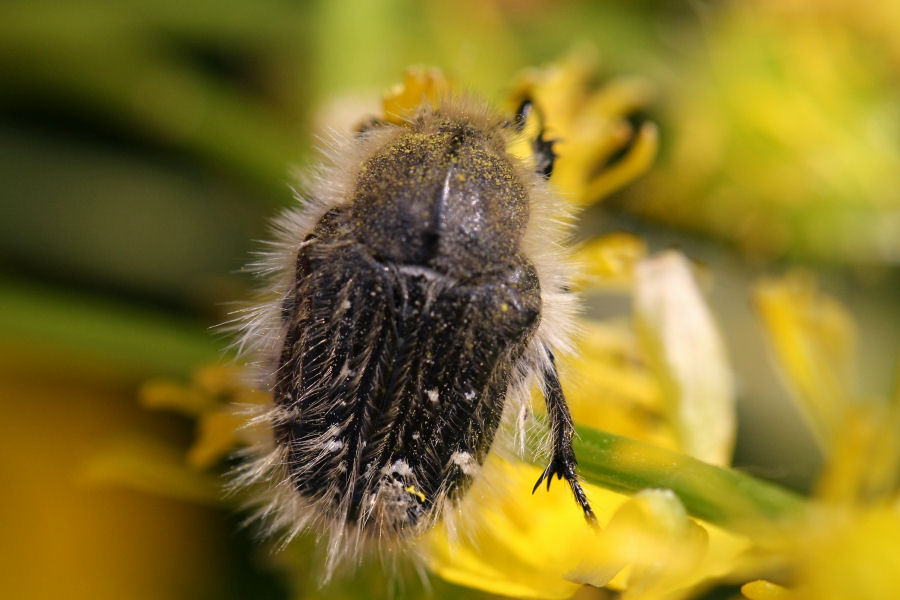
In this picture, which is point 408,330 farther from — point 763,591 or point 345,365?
point 763,591

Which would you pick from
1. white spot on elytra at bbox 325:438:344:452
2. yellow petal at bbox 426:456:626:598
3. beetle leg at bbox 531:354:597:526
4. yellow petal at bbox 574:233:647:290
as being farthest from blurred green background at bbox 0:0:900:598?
white spot on elytra at bbox 325:438:344:452

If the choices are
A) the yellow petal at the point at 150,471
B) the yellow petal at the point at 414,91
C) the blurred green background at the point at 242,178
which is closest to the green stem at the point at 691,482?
the yellow petal at the point at 414,91

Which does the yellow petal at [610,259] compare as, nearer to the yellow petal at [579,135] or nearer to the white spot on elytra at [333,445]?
the yellow petal at [579,135]

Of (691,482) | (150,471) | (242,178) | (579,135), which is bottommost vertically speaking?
(150,471)

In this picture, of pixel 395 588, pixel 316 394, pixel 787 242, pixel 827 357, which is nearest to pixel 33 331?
pixel 395 588

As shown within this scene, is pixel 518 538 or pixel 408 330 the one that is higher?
pixel 408 330

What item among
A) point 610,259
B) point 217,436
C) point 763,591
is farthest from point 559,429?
point 217,436
